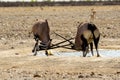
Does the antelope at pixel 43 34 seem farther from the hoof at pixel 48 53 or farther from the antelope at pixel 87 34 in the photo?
the antelope at pixel 87 34

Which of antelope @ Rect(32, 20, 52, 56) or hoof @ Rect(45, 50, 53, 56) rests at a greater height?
antelope @ Rect(32, 20, 52, 56)

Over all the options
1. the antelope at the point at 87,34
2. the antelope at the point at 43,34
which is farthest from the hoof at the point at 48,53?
the antelope at the point at 87,34

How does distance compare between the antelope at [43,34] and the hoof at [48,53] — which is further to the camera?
the antelope at [43,34]

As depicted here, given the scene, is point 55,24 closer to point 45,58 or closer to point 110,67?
point 45,58

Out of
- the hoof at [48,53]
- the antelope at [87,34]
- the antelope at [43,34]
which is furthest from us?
the antelope at [43,34]

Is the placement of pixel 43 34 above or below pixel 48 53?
above

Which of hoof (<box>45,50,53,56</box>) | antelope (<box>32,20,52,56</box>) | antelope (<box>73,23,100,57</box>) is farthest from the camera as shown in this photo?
antelope (<box>32,20,52,56</box>)

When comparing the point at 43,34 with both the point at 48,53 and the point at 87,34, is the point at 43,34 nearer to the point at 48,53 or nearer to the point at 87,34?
the point at 48,53

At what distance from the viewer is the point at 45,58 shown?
67.1ft

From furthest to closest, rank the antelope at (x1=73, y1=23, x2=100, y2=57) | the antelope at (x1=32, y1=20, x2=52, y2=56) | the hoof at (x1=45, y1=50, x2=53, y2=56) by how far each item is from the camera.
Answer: the antelope at (x1=32, y1=20, x2=52, y2=56) → the hoof at (x1=45, y1=50, x2=53, y2=56) → the antelope at (x1=73, y1=23, x2=100, y2=57)

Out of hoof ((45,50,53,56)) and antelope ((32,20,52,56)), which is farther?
antelope ((32,20,52,56))

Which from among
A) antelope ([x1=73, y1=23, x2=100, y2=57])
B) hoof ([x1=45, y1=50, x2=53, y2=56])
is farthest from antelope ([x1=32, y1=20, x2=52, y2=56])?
antelope ([x1=73, y1=23, x2=100, y2=57])

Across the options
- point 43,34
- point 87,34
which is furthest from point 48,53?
point 87,34

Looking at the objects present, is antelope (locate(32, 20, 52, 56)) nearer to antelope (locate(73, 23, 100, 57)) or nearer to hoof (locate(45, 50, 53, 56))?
hoof (locate(45, 50, 53, 56))
